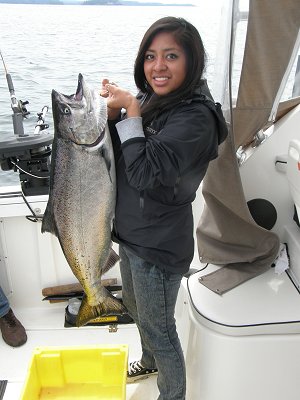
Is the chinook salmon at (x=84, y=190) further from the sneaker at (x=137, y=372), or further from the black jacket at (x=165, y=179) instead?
the sneaker at (x=137, y=372)

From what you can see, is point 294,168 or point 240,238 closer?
point 294,168

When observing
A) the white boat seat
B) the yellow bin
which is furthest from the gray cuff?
the yellow bin

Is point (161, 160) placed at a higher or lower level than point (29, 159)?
higher

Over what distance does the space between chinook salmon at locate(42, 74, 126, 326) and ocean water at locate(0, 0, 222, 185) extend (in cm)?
296

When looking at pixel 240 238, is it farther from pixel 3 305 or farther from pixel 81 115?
pixel 3 305

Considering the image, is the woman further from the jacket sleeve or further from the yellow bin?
the yellow bin

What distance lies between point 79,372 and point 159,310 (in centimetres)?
77

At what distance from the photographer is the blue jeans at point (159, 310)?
1.63 m

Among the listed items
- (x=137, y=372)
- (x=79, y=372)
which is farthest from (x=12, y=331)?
(x=137, y=372)

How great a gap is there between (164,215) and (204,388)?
0.88 metres

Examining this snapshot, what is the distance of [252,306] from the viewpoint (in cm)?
185

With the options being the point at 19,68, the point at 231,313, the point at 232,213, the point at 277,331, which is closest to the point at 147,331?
the point at 231,313

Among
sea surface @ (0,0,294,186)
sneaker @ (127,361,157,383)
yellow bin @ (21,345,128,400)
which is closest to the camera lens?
yellow bin @ (21,345,128,400)

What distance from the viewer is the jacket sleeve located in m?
1.32
